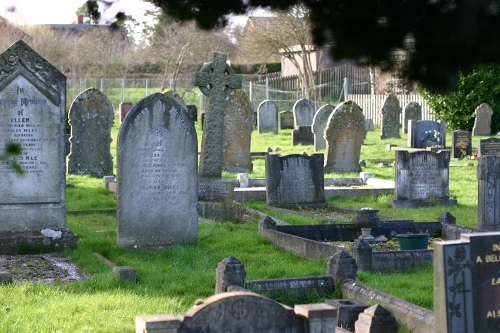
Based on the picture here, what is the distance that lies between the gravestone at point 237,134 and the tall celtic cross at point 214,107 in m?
6.91

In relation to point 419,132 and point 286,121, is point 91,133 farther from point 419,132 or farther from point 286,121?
point 286,121

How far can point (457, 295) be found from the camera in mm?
6023

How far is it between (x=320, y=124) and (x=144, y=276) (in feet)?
58.8

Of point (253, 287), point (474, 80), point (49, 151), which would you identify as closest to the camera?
point (253, 287)

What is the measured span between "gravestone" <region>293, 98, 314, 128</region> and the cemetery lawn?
→ 19.7 metres

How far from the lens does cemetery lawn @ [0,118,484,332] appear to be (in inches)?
301

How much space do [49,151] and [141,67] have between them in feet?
150

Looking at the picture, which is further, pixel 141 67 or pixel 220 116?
pixel 141 67

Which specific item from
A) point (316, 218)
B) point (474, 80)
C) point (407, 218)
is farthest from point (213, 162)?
point (474, 80)

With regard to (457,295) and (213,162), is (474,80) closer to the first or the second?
(213,162)

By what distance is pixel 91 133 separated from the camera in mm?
19797

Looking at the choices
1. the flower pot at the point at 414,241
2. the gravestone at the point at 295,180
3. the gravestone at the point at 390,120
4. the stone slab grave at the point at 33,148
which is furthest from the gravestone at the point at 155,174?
the gravestone at the point at 390,120

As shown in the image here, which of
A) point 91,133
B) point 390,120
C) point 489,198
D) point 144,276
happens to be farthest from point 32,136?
point 390,120

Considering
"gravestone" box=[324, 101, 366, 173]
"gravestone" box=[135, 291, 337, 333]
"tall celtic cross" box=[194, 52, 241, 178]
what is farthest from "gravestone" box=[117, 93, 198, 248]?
"gravestone" box=[324, 101, 366, 173]
